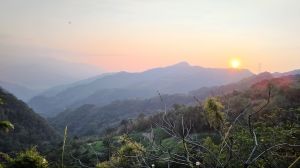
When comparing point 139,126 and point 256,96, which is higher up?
point 256,96

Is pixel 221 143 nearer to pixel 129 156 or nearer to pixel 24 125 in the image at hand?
pixel 129 156

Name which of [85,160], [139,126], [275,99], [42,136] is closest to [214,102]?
[275,99]

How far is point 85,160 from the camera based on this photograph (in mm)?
48688

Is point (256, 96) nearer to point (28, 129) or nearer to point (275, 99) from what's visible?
point (275, 99)

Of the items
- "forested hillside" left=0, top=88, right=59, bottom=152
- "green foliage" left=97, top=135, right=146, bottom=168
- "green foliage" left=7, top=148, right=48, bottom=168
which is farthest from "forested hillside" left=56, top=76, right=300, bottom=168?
"forested hillside" left=0, top=88, right=59, bottom=152

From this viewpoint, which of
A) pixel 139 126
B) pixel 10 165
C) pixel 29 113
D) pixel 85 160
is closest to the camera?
pixel 10 165

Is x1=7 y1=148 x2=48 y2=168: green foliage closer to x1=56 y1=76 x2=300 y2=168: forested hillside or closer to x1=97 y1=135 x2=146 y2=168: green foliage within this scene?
x1=56 y1=76 x2=300 y2=168: forested hillside

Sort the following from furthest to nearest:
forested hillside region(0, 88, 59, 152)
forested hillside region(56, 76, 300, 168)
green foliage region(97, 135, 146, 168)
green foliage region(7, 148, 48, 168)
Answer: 1. forested hillside region(0, 88, 59, 152)
2. green foliage region(7, 148, 48, 168)
3. green foliage region(97, 135, 146, 168)
4. forested hillside region(56, 76, 300, 168)

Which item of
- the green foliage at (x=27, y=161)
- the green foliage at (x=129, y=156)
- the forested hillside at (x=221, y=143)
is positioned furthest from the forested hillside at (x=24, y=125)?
the green foliage at (x=129, y=156)

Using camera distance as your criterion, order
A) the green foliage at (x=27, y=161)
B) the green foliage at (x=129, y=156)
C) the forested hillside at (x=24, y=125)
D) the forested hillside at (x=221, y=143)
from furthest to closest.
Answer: the forested hillside at (x=24, y=125), the green foliage at (x=27, y=161), the green foliage at (x=129, y=156), the forested hillside at (x=221, y=143)

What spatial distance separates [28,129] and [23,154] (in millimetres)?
105012

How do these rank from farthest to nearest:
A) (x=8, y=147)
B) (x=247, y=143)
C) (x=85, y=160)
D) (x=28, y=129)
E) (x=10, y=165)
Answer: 1. (x=28, y=129)
2. (x=8, y=147)
3. (x=85, y=160)
4. (x=247, y=143)
5. (x=10, y=165)

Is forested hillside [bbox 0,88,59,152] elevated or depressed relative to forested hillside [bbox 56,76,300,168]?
depressed

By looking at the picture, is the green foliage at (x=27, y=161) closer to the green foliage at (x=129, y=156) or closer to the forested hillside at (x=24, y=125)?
the green foliage at (x=129, y=156)
